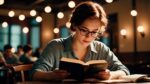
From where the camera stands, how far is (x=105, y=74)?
2.14m

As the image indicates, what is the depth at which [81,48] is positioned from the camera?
252cm

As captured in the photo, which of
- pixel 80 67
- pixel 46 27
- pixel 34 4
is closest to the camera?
pixel 80 67

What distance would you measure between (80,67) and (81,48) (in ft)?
1.43

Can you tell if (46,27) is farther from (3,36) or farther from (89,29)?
(89,29)

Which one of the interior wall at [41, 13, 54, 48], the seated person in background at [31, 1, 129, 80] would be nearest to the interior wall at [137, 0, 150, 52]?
the interior wall at [41, 13, 54, 48]

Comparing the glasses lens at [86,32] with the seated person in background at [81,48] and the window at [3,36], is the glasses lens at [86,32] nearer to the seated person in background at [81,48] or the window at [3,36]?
the seated person in background at [81,48]

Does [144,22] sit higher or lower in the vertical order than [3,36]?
higher

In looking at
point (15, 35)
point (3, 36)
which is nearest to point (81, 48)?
point (3, 36)

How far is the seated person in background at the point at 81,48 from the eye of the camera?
7.39 ft

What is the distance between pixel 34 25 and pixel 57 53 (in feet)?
42.7

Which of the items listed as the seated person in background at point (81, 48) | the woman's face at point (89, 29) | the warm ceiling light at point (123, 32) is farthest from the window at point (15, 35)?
the woman's face at point (89, 29)

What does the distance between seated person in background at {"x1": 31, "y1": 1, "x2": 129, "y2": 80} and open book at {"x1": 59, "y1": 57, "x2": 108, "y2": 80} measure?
37mm

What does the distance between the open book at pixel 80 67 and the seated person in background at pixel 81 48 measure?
0.12 ft

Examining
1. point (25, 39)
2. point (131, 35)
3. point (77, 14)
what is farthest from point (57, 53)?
point (25, 39)
